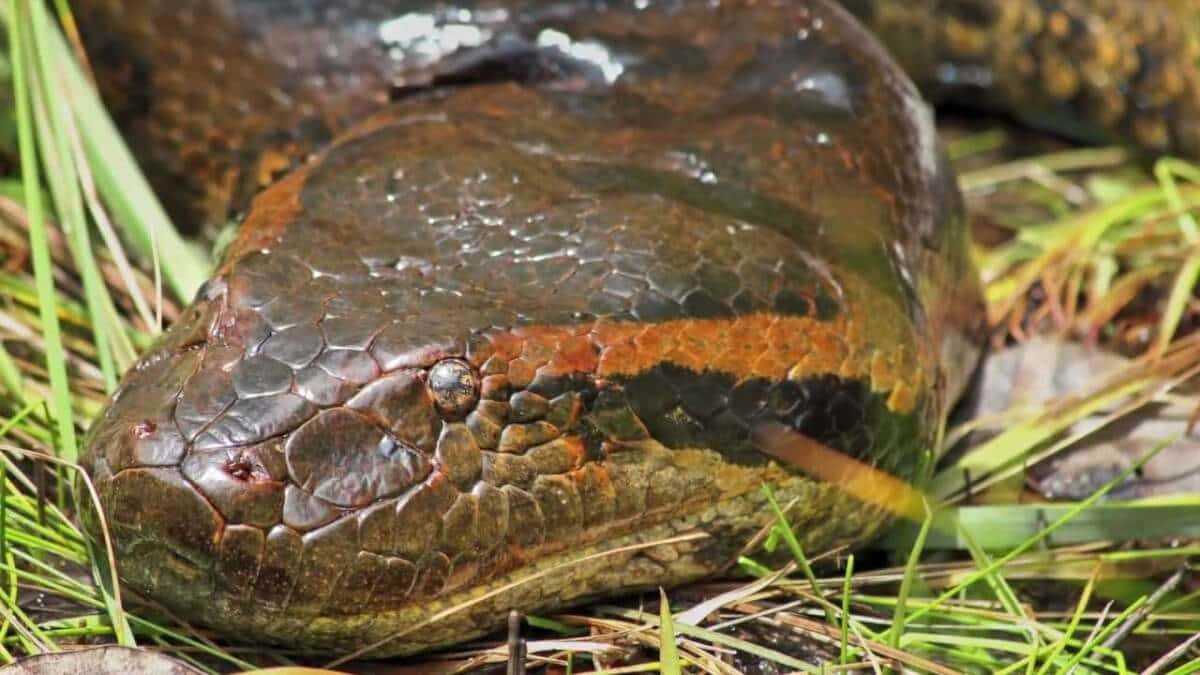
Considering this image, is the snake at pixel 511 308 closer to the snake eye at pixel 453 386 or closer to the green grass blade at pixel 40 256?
the snake eye at pixel 453 386

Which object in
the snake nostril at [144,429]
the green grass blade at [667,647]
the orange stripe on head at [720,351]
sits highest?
the snake nostril at [144,429]

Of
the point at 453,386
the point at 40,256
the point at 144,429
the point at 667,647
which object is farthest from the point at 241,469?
the point at 40,256

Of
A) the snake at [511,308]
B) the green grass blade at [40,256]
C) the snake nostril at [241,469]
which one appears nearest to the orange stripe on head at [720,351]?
the snake at [511,308]

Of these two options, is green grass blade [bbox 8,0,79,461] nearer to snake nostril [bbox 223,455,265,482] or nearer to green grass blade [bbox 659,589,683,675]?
snake nostril [bbox 223,455,265,482]

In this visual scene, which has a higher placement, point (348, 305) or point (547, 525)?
point (348, 305)

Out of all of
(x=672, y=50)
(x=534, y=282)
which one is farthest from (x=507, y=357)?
(x=672, y=50)

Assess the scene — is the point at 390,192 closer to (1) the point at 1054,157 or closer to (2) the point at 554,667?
(2) the point at 554,667

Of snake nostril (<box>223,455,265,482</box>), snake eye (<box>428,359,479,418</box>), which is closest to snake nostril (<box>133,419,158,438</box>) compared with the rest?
snake nostril (<box>223,455,265,482</box>)

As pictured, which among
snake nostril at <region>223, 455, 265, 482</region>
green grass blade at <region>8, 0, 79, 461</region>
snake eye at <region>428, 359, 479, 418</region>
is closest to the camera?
snake nostril at <region>223, 455, 265, 482</region>
